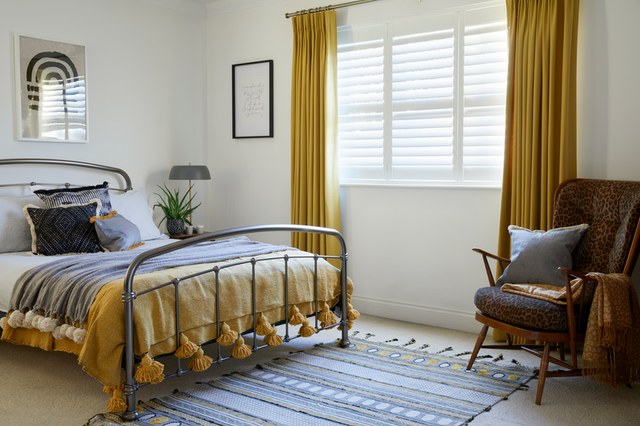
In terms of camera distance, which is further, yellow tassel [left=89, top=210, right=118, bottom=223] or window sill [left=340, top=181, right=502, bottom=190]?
window sill [left=340, top=181, right=502, bottom=190]

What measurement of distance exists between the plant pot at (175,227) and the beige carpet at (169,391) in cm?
152

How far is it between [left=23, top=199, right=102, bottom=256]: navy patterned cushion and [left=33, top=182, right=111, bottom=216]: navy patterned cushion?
0.36 ft

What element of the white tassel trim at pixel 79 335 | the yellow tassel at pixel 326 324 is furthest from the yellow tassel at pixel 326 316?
the white tassel trim at pixel 79 335

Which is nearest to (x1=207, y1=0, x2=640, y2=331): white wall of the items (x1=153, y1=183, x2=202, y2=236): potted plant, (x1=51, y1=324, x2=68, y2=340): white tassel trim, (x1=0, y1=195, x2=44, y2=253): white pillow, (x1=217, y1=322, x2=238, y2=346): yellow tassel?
(x1=153, y1=183, x2=202, y2=236): potted plant

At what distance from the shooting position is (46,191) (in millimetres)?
3961

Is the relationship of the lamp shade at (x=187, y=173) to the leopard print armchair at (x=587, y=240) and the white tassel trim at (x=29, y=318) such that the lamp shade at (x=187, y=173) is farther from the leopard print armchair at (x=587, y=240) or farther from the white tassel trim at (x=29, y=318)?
the leopard print armchair at (x=587, y=240)

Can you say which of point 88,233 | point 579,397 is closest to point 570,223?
point 579,397

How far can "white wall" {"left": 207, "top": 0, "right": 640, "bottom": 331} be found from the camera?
11.2 feet

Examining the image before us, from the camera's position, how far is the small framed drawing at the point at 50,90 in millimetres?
4109

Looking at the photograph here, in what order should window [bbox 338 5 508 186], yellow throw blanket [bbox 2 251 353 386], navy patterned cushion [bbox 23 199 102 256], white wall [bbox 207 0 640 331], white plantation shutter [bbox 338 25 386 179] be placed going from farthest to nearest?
white plantation shutter [bbox 338 25 386 179] < window [bbox 338 5 508 186] < navy patterned cushion [bbox 23 199 102 256] < white wall [bbox 207 0 640 331] < yellow throw blanket [bbox 2 251 353 386]

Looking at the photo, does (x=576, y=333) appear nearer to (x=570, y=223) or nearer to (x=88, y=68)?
(x=570, y=223)

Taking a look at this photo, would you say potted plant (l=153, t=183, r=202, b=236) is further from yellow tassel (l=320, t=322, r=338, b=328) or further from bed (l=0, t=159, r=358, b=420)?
yellow tassel (l=320, t=322, r=338, b=328)

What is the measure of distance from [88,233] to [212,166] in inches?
73.0

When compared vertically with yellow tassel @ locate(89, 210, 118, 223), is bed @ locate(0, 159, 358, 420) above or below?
below
